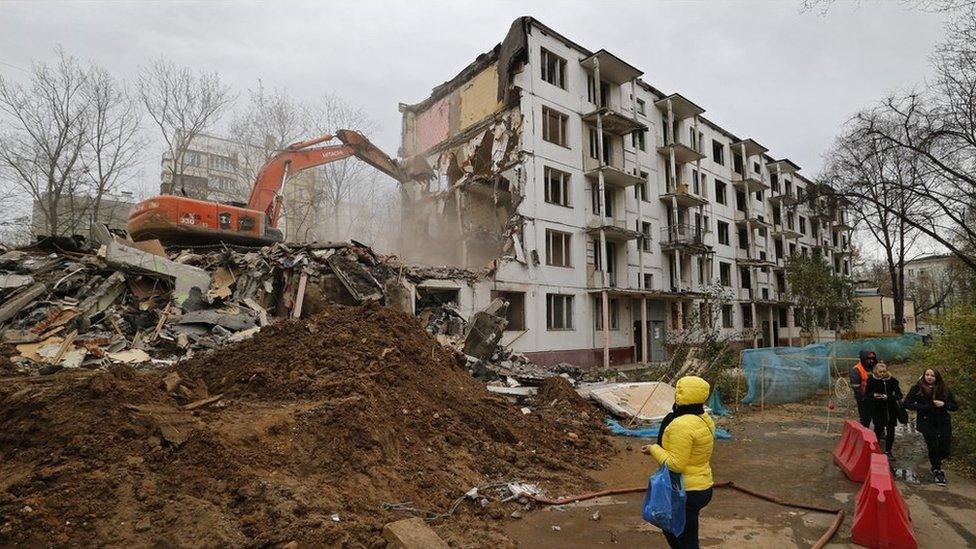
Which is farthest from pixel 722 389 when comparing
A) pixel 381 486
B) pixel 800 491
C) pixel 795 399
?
pixel 381 486

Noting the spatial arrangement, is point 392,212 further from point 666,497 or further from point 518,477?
point 666,497

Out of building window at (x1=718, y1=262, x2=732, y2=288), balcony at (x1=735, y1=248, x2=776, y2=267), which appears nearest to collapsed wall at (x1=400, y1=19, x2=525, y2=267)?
building window at (x1=718, y1=262, x2=732, y2=288)

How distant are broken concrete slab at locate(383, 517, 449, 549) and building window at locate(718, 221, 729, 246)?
31.8 meters

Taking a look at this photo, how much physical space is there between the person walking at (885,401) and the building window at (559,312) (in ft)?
42.6

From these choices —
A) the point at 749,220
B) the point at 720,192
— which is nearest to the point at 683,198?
the point at 720,192

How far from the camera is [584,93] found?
23.0 m

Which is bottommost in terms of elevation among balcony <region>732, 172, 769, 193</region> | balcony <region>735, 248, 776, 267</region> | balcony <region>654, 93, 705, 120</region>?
balcony <region>735, 248, 776, 267</region>

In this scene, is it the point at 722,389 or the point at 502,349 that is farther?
the point at 502,349

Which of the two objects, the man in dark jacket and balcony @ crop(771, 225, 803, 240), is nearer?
the man in dark jacket

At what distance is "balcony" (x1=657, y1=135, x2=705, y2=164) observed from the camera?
2670 cm

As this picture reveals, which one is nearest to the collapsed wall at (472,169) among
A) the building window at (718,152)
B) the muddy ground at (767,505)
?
the muddy ground at (767,505)

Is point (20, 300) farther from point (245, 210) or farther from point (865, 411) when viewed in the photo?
point (865, 411)

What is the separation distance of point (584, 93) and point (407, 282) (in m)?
13.5

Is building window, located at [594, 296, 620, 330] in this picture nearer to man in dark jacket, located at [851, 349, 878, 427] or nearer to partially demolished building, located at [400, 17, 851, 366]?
partially demolished building, located at [400, 17, 851, 366]
